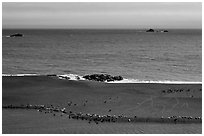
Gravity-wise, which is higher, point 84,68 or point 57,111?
point 84,68

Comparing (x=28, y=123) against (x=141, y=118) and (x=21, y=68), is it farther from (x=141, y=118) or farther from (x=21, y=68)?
(x=21, y=68)

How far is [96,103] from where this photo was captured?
872 inches

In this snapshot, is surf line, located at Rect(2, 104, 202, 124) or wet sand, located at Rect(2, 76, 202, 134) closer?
wet sand, located at Rect(2, 76, 202, 134)

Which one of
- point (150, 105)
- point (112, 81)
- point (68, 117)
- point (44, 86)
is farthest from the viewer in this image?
point (112, 81)

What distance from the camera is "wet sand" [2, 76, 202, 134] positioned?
1759 cm

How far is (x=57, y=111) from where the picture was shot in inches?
801

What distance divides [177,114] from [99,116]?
15.7ft

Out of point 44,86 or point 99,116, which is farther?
point 44,86

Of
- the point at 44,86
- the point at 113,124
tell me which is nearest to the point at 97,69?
the point at 44,86

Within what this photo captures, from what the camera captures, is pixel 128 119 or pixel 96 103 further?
Result: pixel 96 103

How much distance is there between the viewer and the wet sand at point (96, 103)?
17.6m

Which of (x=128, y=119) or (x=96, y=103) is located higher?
(x=96, y=103)

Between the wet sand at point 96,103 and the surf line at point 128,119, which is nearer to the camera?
the wet sand at point 96,103

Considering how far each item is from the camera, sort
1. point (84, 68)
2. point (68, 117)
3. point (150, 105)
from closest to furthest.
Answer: point (68, 117) → point (150, 105) → point (84, 68)
